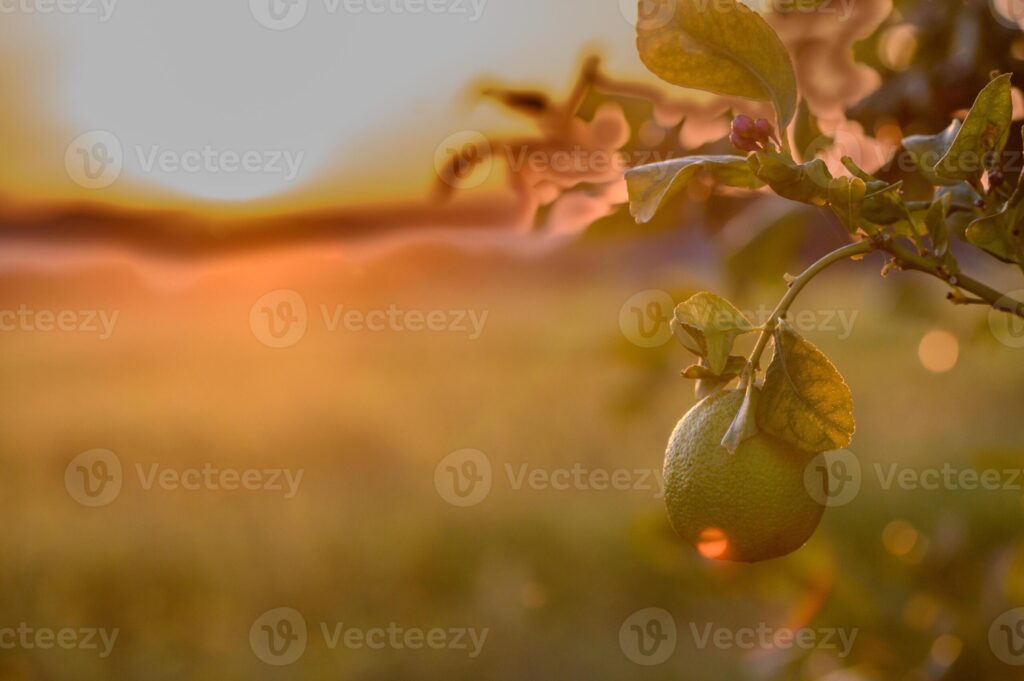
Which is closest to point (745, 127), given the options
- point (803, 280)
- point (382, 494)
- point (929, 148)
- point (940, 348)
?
point (803, 280)

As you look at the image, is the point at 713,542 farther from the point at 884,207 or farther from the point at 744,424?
the point at 884,207

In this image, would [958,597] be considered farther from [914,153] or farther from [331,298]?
[331,298]

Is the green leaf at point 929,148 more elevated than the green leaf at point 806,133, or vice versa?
the green leaf at point 929,148

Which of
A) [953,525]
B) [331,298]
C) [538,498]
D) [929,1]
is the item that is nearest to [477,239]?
[331,298]

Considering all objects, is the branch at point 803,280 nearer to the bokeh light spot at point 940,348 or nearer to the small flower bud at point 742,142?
the small flower bud at point 742,142

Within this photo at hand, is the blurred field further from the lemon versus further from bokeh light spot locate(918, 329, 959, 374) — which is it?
the lemon

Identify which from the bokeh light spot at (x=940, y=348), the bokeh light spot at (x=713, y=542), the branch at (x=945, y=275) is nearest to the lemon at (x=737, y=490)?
the bokeh light spot at (x=713, y=542)
